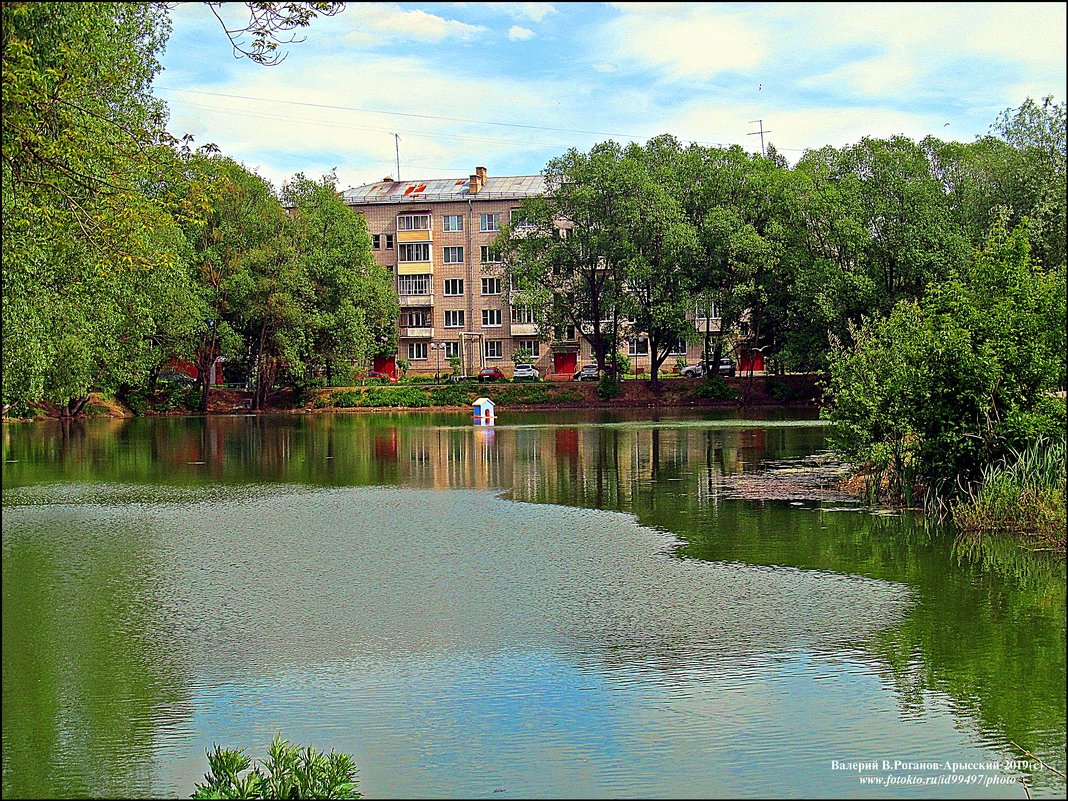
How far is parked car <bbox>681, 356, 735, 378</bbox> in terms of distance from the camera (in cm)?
6812

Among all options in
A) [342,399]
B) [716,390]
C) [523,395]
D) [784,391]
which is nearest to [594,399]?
[523,395]

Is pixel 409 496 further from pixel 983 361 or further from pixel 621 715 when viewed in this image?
pixel 621 715

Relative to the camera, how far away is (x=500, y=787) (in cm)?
769

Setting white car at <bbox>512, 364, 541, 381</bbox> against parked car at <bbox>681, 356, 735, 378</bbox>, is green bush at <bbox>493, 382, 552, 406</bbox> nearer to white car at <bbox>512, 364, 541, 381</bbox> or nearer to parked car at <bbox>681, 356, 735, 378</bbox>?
parked car at <bbox>681, 356, 735, 378</bbox>

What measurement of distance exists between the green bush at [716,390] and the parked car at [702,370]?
255 centimetres

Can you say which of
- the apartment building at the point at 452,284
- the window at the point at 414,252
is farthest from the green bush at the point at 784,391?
the window at the point at 414,252

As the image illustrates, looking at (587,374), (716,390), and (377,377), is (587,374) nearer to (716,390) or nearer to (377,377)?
(377,377)

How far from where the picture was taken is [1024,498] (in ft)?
51.9

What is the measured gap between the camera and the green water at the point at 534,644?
26.7 ft

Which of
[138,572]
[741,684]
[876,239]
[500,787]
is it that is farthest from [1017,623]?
[876,239]

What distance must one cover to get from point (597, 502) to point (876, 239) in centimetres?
3702

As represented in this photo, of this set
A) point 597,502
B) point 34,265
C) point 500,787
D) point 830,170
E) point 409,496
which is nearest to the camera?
point 500,787

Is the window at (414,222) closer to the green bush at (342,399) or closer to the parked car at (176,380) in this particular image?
the parked car at (176,380)

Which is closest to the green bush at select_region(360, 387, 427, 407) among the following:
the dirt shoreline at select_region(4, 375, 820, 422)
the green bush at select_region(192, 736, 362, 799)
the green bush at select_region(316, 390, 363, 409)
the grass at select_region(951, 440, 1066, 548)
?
the dirt shoreline at select_region(4, 375, 820, 422)
